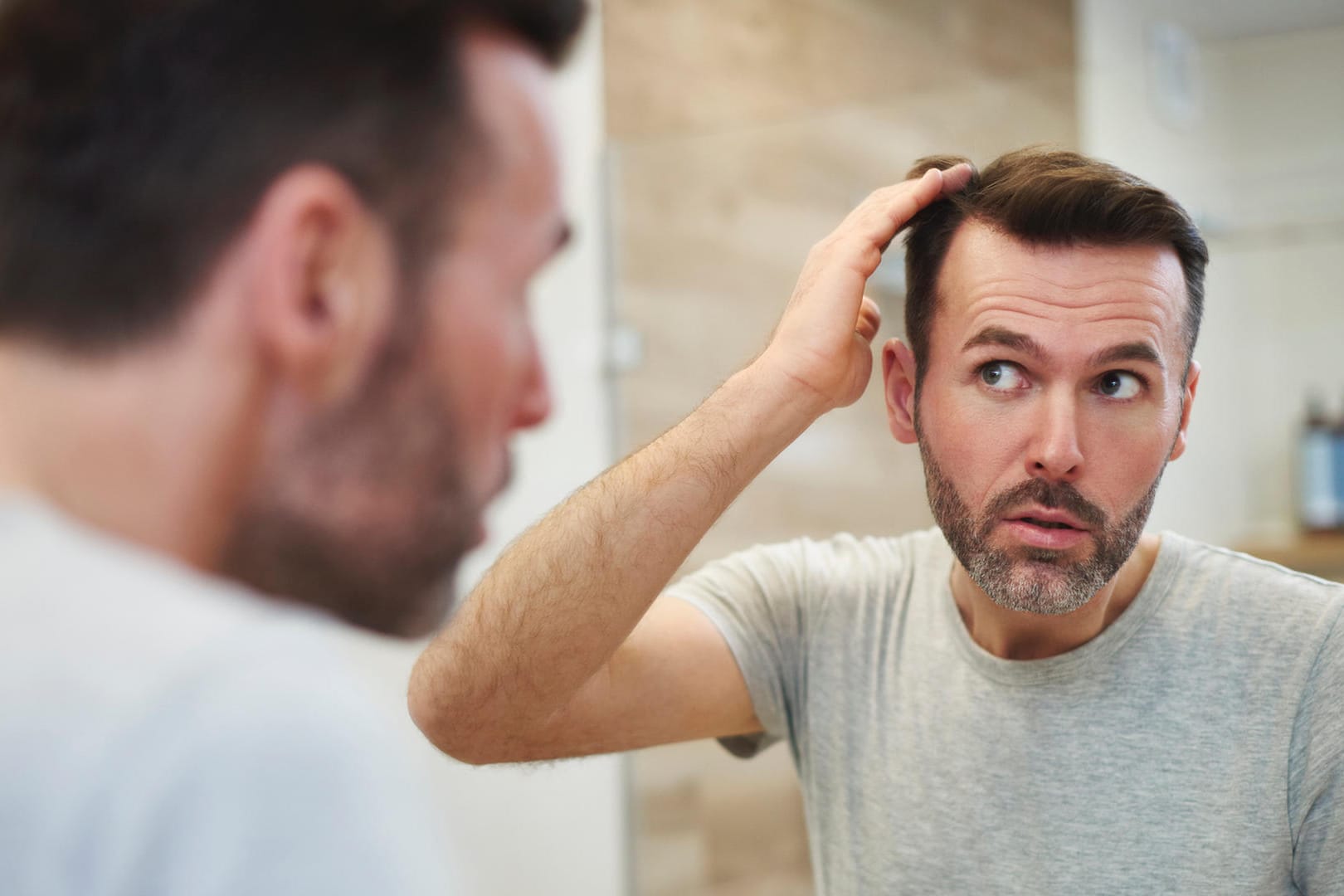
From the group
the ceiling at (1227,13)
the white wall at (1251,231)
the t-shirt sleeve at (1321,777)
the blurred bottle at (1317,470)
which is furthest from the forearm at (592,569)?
the ceiling at (1227,13)

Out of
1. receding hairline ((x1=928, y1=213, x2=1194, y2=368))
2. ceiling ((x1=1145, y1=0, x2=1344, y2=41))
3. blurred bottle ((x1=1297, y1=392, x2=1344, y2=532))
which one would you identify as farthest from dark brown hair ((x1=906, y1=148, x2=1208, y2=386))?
ceiling ((x1=1145, y1=0, x2=1344, y2=41))

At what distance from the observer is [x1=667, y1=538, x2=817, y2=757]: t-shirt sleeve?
1.06 meters

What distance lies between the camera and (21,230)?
332mm

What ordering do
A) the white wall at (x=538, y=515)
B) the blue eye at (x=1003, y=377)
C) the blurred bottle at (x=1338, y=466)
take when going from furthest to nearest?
1. the blurred bottle at (x=1338, y=466)
2. the white wall at (x=538, y=515)
3. the blue eye at (x=1003, y=377)

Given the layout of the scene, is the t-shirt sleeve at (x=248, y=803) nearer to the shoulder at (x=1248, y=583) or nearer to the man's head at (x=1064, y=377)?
the man's head at (x=1064, y=377)

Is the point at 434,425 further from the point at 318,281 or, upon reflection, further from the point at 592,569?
the point at 592,569

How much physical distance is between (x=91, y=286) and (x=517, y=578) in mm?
618

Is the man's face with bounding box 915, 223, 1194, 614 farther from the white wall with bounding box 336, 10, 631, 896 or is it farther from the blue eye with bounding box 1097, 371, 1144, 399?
the white wall with bounding box 336, 10, 631, 896

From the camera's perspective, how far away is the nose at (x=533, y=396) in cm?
37

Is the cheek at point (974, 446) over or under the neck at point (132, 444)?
over

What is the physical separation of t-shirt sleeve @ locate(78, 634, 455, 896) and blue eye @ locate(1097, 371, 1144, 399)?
730 mm

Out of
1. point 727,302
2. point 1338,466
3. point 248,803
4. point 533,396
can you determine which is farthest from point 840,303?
point 1338,466

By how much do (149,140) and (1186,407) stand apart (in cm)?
83

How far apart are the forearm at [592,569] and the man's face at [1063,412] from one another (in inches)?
5.4
